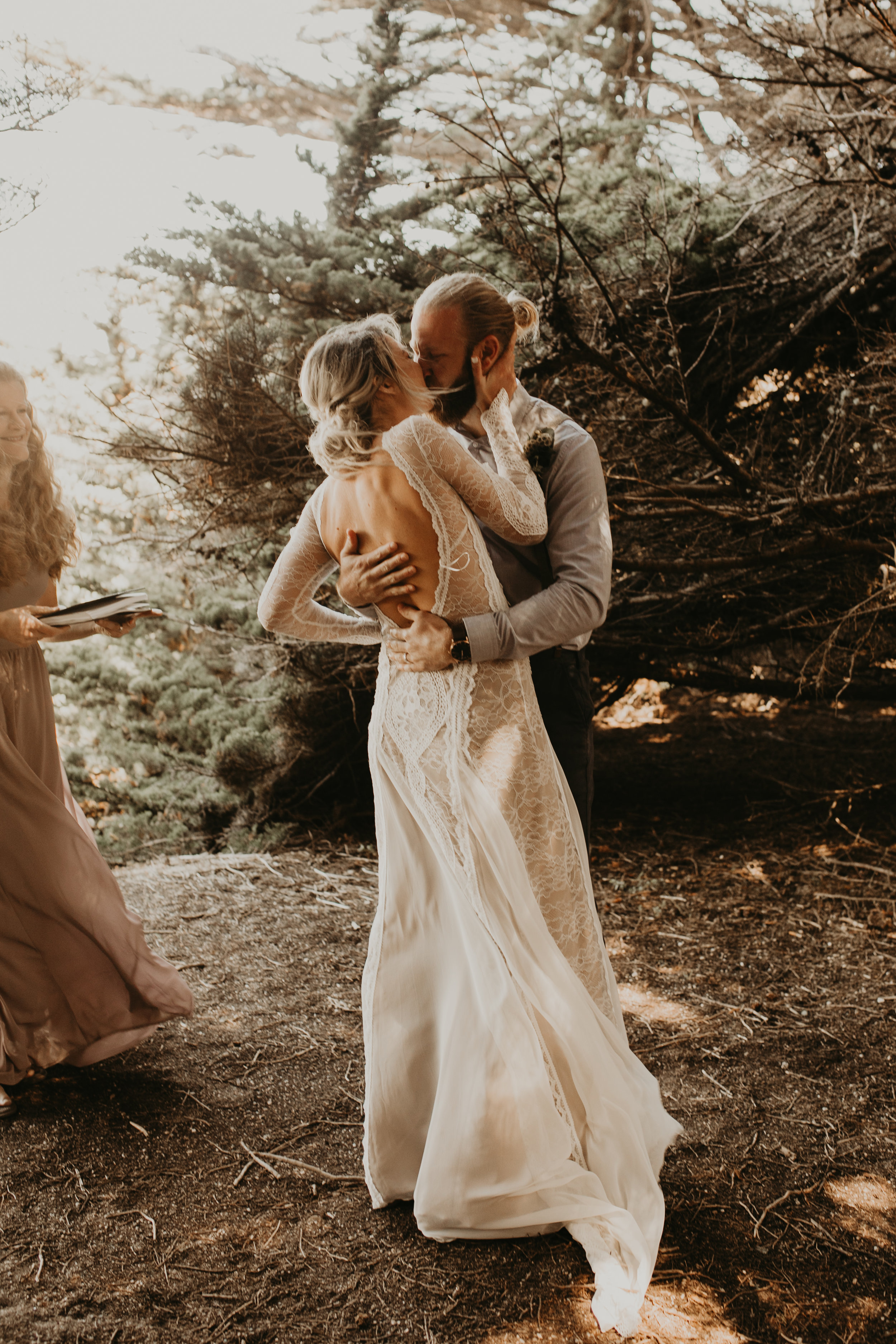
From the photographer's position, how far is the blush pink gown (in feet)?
10.4

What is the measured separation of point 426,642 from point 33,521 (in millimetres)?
1797

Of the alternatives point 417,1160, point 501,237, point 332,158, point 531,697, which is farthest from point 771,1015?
point 332,158

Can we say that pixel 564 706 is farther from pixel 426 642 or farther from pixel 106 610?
pixel 106 610

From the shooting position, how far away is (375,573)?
88.2 inches

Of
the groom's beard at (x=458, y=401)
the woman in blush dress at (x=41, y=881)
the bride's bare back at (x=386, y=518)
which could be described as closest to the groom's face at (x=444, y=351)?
the groom's beard at (x=458, y=401)

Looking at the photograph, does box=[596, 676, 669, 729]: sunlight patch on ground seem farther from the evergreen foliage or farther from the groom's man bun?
the groom's man bun

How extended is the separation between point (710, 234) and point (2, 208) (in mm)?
4203

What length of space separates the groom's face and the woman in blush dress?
143 cm

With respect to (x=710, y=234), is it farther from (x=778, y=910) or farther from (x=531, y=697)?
(x=531, y=697)

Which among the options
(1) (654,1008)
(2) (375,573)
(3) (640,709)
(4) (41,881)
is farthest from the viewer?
(3) (640,709)

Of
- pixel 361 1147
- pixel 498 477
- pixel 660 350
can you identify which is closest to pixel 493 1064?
pixel 361 1147

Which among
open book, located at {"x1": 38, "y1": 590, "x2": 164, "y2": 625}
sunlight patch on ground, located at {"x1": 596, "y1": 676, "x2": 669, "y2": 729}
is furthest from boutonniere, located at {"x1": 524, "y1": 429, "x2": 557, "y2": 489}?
sunlight patch on ground, located at {"x1": 596, "y1": 676, "x2": 669, "y2": 729}

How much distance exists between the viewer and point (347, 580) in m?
2.26

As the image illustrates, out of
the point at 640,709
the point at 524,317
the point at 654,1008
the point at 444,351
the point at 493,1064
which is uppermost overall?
the point at 524,317
